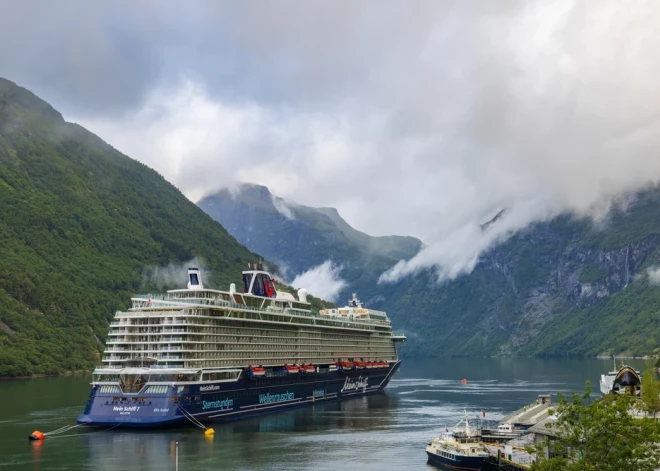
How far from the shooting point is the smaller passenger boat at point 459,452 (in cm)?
8769

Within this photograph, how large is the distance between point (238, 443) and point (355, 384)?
72.3m

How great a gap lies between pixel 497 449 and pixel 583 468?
38085 mm

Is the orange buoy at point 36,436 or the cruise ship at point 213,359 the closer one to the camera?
the orange buoy at point 36,436

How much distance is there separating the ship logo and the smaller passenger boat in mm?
75199

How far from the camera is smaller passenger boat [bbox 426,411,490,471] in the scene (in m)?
87.7

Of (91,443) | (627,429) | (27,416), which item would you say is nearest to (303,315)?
(27,416)

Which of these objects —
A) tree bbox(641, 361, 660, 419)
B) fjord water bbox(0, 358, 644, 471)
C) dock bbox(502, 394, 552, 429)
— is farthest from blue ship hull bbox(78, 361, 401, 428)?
tree bbox(641, 361, 660, 419)

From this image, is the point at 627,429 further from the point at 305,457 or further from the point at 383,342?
the point at 383,342

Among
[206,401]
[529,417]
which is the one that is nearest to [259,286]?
[206,401]

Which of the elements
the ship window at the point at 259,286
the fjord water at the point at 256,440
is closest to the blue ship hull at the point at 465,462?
the fjord water at the point at 256,440

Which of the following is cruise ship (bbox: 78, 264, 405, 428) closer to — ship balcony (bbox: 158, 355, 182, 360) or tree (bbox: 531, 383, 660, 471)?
ship balcony (bbox: 158, 355, 182, 360)

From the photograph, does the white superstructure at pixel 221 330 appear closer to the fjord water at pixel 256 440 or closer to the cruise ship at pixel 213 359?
the cruise ship at pixel 213 359

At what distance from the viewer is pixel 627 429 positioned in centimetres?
5362

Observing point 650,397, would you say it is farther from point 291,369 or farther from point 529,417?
point 291,369
